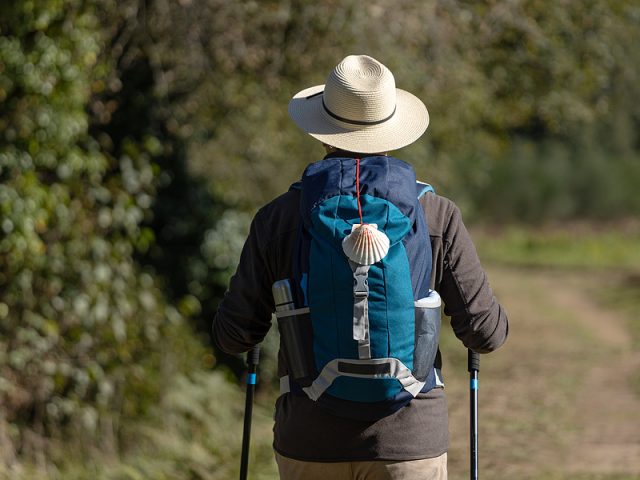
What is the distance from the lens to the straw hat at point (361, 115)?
3195 millimetres

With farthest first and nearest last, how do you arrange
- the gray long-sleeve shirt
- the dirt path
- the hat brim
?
the dirt path
the hat brim
the gray long-sleeve shirt

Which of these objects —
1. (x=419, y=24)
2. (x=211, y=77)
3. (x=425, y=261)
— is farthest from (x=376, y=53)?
(x=425, y=261)

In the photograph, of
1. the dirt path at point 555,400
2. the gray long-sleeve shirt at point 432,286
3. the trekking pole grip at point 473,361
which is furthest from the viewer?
the dirt path at point 555,400

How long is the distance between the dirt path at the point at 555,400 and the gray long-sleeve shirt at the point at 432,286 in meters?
4.25

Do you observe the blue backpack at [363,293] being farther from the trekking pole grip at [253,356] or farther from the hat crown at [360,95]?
the trekking pole grip at [253,356]

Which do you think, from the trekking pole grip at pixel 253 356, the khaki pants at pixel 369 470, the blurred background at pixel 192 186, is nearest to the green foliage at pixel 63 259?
the blurred background at pixel 192 186

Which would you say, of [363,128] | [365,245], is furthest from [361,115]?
[365,245]

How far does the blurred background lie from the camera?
6.59 m

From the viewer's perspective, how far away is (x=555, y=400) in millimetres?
10273

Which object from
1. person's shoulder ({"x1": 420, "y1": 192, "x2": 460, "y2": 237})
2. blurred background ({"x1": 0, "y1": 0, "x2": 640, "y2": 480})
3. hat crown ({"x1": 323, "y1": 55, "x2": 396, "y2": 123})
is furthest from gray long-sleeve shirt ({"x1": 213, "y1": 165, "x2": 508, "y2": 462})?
blurred background ({"x1": 0, "y1": 0, "x2": 640, "y2": 480})

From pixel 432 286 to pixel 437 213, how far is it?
21 centimetres

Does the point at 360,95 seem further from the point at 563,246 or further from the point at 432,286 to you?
the point at 563,246

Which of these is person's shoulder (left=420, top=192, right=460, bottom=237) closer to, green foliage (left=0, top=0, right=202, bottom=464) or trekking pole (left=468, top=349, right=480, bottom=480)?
trekking pole (left=468, top=349, right=480, bottom=480)

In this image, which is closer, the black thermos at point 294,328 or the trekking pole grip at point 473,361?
the black thermos at point 294,328
